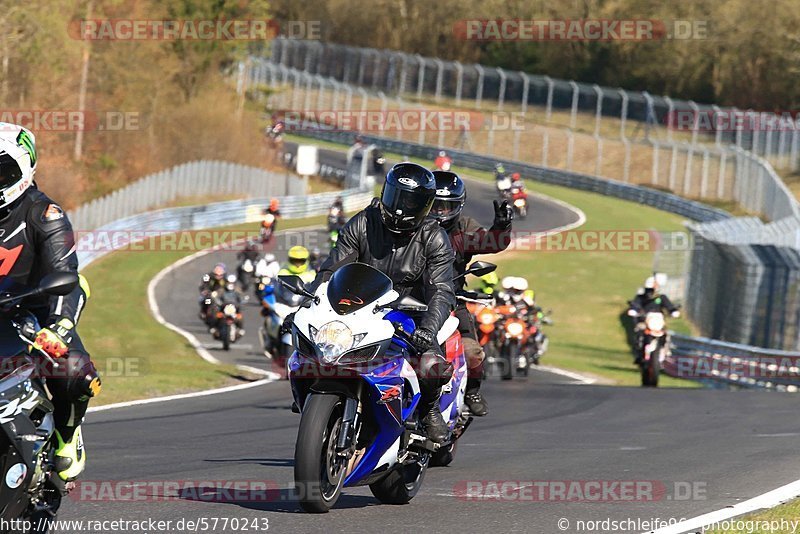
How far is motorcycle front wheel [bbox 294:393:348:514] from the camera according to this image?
6.99 m

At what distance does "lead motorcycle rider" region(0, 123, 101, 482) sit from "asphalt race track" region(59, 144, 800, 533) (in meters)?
1.10

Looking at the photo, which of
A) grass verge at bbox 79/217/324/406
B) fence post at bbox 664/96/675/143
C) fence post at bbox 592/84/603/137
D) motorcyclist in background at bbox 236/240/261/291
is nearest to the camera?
grass verge at bbox 79/217/324/406

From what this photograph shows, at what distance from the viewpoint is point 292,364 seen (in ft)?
24.3

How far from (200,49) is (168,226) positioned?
28.1m

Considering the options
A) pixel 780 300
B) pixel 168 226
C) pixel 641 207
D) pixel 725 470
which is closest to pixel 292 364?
pixel 725 470

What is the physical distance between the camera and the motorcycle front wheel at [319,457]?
6988 mm

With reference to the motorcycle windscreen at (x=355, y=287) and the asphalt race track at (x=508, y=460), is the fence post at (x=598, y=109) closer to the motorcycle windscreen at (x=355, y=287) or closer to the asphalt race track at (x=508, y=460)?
the asphalt race track at (x=508, y=460)

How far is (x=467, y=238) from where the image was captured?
1070cm

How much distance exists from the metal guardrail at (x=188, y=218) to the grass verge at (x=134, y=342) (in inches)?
24.8

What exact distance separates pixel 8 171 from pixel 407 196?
108 inches

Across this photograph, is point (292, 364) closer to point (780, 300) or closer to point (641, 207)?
point (780, 300)

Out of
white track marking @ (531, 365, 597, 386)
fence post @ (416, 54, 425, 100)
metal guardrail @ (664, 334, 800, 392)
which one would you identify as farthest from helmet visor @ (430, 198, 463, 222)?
fence post @ (416, 54, 425, 100)

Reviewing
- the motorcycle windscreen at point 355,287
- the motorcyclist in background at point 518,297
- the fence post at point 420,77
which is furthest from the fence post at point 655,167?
the motorcycle windscreen at point 355,287

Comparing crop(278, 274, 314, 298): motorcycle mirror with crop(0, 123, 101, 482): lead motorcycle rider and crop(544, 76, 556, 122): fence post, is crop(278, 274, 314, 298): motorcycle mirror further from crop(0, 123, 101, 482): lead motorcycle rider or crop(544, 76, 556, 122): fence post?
crop(544, 76, 556, 122): fence post
